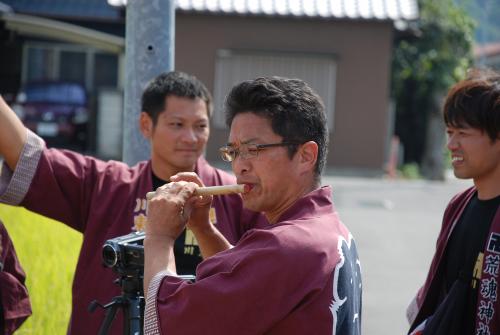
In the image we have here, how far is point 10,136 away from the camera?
282cm

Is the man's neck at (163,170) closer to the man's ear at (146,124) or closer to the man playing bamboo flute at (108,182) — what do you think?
the man playing bamboo flute at (108,182)

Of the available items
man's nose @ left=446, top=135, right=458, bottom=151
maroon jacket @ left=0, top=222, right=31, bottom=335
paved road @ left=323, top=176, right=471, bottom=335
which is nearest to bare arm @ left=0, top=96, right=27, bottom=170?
maroon jacket @ left=0, top=222, right=31, bottom=335

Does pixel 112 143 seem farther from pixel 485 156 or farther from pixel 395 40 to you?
pixel 485 156

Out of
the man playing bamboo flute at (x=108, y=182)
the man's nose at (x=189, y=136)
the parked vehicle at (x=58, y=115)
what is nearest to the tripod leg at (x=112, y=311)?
the man playing bamboo flute at (x=108, y=182)

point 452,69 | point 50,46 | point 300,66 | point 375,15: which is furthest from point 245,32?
point 50,46

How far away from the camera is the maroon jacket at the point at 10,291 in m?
2.90

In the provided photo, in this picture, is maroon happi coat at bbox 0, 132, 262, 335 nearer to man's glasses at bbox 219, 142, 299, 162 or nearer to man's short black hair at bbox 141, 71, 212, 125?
man's short black hair at bbox 141, 71, 212, 125

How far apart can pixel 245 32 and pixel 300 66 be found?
51.9 inches

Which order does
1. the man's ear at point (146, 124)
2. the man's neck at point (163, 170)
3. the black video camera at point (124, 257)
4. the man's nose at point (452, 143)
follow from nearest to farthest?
the black video camera at point (124, 257), the man's nose at point (452, 143), the man's neck at point (163, 170), the man's ear at point (146, 124)

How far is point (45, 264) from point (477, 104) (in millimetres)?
3385

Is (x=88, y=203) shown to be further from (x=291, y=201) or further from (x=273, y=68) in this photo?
(x=273, y=68)

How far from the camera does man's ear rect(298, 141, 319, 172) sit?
7.38 ft

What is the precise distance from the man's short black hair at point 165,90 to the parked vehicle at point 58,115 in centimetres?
1342

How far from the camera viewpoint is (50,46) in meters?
20.2
